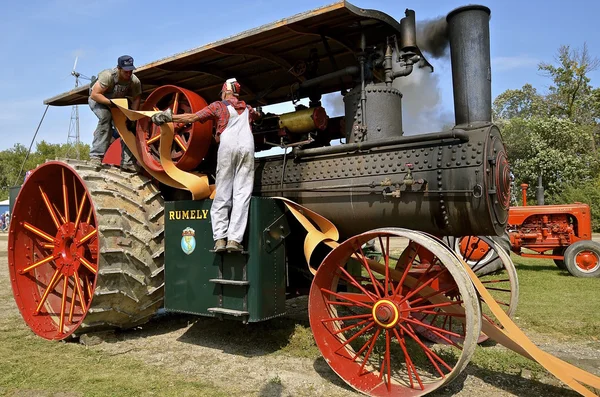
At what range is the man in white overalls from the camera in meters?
4.12

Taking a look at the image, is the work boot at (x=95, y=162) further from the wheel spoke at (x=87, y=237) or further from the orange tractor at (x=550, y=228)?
the orange tractor at (x=550, y=228)

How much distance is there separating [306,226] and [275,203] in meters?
0.38

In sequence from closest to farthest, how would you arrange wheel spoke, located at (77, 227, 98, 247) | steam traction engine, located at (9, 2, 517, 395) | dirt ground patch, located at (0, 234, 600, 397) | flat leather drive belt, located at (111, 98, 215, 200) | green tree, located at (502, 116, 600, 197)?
dirt ground patch, located at (0, 234, 600, 397) → steam traction engine, located at (9, 2, 517, 395) → flat leather drive belt, located at (111, 98, 215, 200) → wheel spoke, located at (77, 227, 98, 247) → green tree, located at (502, 116, 600, 197)

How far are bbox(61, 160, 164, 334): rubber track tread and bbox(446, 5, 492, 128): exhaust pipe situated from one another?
2995 mm

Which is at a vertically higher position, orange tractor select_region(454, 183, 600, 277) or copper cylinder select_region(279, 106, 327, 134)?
copper cylinder select_region(279, 106, 327, 134)

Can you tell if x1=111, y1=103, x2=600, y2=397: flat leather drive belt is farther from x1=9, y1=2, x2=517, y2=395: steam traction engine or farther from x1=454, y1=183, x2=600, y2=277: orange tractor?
x1=454, y1=183, x2=600, y2=277: orange tractor

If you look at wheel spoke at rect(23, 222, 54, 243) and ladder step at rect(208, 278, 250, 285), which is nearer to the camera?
ladder step at rect(208, 278, 250, 285)

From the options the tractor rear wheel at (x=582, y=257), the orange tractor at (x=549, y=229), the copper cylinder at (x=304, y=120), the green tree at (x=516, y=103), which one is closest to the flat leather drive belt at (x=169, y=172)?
the copper cylinder at (x=304, y=120)

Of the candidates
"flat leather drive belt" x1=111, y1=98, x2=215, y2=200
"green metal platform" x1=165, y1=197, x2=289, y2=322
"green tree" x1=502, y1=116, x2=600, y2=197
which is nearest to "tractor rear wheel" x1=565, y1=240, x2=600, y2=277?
"green metal platform" x1=165, y1=197, x2=289, y2=322

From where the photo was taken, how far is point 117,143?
18.9 feet

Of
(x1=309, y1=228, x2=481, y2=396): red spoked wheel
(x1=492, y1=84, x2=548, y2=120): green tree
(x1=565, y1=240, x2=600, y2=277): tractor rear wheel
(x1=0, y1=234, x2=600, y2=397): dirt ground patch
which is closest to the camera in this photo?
(x1=309, y1=228, x2=481, y2=396): red spoked wheel

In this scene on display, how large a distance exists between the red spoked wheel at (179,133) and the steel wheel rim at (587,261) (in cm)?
822

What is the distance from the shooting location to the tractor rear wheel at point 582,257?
31.4ft

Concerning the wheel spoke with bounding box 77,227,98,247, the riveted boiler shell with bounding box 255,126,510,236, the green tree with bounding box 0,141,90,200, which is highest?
the green tree with bounding box 0,141,90,200
